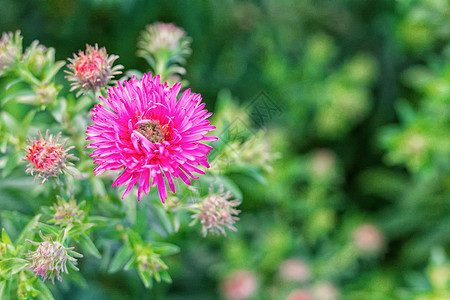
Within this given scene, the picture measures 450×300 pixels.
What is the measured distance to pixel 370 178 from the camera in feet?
6.84

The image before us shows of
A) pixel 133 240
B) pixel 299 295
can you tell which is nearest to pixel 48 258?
pixel 133 240

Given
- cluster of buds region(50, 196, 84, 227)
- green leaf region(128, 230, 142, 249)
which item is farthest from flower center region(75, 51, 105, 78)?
green leaf region(128, 230, 142, 249)

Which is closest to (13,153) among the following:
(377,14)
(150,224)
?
(150,224)

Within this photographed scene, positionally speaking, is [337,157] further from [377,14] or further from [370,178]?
[377,14]

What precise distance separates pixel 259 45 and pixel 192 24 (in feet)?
1.61

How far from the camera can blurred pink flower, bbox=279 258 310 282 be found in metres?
1.66

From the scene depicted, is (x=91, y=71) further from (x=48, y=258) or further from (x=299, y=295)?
(x=299, y=295)

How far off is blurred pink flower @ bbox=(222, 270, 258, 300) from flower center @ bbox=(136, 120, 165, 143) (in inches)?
40.1

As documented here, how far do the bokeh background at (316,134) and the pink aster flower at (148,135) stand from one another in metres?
0.76

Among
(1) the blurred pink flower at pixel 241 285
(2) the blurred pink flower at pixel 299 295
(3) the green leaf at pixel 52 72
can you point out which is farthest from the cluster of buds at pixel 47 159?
(2) the blurred pink flower at pixel 299 295

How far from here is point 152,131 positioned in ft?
2.63

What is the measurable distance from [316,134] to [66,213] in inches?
59.9

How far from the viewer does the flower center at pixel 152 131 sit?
0.79 m

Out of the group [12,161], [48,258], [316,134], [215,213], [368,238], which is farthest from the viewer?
[316,134]
